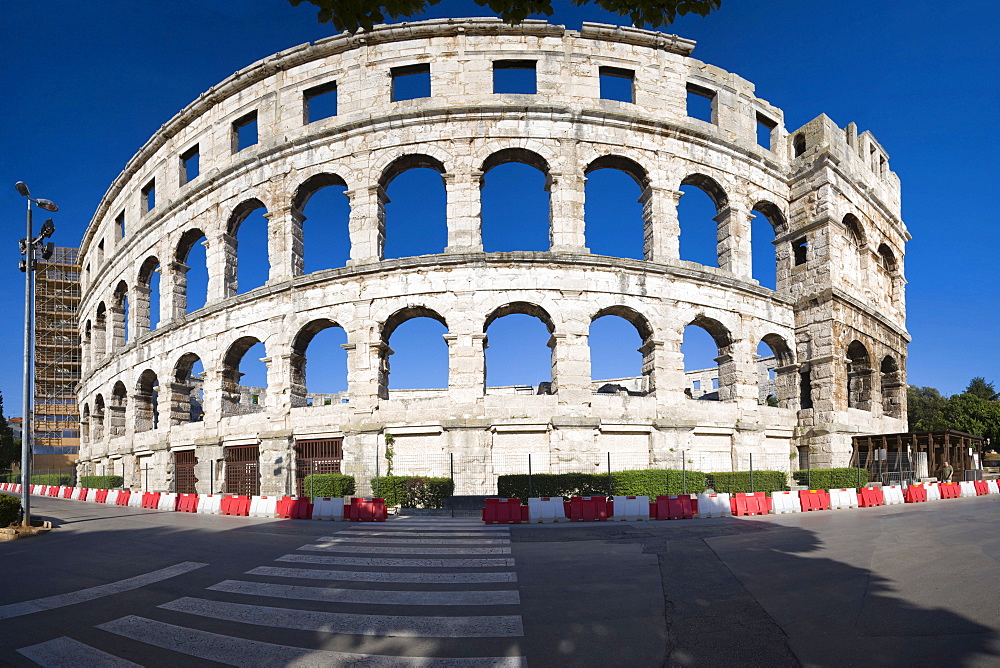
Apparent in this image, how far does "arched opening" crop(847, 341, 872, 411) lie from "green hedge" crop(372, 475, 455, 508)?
2018cm

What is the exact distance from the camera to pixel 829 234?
80.3ft

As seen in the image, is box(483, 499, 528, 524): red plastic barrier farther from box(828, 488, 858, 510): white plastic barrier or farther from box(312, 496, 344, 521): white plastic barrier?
box(828, 488, 858, 510): white plastic barrier

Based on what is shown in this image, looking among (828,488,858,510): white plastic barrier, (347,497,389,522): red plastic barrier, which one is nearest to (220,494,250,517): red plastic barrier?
(347,497,389,522): red plastic barrier

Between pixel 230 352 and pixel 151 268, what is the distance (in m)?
10.0

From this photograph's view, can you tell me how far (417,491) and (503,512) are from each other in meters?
3.90

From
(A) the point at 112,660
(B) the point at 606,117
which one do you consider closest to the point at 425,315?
(B) the point at 606,117

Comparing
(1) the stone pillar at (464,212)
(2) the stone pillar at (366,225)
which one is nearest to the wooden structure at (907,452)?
(1) the stone pillar at (464,212)

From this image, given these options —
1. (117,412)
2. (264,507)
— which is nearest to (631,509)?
(264,507)

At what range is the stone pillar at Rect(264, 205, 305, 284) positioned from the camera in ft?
75.7

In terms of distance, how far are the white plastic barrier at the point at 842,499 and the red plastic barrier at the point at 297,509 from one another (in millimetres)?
15226

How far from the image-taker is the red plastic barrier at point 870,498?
1797 cm

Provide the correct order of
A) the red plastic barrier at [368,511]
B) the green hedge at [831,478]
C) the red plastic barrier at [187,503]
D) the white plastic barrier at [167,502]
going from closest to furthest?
the red plastic barrier at [368,511] → the red plastic barrier at [187,503] → the white plastic barrier at [167,502] → the green hedge at [831,478]

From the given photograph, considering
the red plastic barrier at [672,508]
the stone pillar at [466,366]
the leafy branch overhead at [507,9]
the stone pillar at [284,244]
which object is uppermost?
the stone pillar at [284,244]

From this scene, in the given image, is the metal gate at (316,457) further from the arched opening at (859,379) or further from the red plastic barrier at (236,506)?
the arched opening at (859,379)
